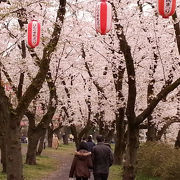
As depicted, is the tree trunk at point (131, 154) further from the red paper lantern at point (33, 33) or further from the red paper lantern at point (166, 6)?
the red paper lantern at point (166, 6)

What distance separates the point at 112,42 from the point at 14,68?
5.38 meters

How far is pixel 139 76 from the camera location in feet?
71.0

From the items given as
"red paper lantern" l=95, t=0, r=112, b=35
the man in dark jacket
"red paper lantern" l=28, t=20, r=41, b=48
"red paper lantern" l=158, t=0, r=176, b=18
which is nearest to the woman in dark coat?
the man in dark jacket

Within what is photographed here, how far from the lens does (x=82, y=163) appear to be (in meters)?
11.4

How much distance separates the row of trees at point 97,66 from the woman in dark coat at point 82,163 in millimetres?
1684

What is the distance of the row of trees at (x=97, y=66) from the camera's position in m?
12.0

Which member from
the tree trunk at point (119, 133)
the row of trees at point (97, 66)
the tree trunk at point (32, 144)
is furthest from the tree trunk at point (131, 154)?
the tree trunk at point (32, 144)

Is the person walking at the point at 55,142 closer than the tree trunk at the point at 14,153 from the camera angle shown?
No

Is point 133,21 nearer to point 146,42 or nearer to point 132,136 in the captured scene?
point 146,42

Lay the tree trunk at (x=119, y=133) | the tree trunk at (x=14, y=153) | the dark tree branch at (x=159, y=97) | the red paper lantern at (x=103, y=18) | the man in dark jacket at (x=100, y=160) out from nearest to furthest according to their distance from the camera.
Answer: the tree trunk at (x=14, y=153), the red paper lantern at (x=103, y=18), the man in dark jacket at (x=100, y=160), the dark tree branch at (x=159, y=97), the tree trunk at (x=119, y=133)

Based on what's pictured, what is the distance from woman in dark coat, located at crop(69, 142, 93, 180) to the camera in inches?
447

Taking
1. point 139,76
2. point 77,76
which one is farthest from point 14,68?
point 77,76

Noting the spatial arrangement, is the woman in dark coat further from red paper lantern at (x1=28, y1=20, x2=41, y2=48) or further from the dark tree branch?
red paper lantern at (x1=28, y1=20, x2=41, y2=48)

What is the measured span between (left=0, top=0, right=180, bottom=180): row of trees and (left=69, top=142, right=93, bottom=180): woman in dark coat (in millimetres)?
1684
